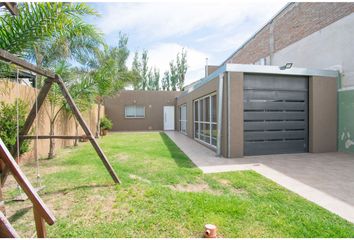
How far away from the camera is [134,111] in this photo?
1898 cm

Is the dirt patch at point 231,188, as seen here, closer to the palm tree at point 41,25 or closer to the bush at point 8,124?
the palm tree at point 41,25

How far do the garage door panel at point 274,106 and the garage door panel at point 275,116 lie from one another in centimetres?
18

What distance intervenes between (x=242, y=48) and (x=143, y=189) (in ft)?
55.6

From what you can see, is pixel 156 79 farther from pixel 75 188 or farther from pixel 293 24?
pixel 75 188

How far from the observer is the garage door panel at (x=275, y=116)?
713 centimetres

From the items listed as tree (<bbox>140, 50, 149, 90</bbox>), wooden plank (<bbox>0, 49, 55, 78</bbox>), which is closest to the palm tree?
wooden plank (<bbox>0, 49, 55, 78</bbox>)

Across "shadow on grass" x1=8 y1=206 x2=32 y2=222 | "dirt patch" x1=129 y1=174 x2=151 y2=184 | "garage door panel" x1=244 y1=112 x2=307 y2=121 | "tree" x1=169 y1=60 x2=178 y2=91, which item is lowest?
"shadow on grass" x1=8 y1=206 x2=32 y2=222

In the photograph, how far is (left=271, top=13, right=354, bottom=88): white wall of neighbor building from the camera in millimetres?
7582

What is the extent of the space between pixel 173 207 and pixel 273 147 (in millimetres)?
5538

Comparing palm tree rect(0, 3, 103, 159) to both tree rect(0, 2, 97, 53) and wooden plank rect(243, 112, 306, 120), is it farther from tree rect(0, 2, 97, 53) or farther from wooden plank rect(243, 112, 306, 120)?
wooden plank rect(243, 112, 306, 120)

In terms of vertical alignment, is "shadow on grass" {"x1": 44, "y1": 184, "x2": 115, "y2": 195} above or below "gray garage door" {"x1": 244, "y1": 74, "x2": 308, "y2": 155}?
below

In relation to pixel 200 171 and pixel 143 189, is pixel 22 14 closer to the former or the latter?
pixel 143 189

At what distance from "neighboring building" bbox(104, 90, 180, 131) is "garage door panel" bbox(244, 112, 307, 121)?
1277 centimetres

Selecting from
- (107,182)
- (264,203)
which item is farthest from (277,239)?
(107,182)
